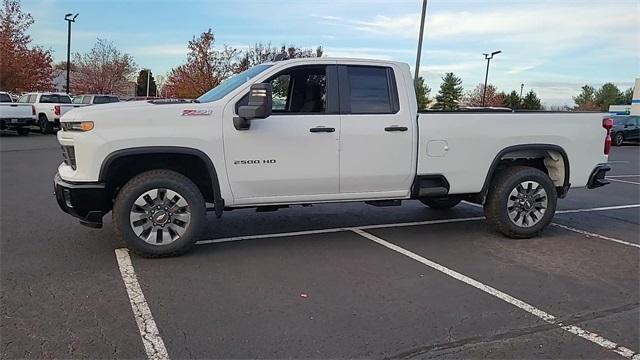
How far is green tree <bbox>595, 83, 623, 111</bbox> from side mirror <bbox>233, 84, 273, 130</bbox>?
281ft

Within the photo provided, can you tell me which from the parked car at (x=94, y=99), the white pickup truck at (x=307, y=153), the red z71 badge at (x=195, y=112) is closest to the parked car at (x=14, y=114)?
the parked car at (x=94, y=99)

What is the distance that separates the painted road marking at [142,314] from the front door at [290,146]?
4.14 ft

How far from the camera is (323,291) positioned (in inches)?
184

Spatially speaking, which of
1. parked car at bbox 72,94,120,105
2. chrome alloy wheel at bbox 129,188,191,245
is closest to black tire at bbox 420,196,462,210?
chrome alloy wheel at bbox 129,188,191,245

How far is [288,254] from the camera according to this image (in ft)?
18.9

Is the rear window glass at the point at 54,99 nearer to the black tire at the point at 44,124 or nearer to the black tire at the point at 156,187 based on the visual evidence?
the black tire at the point at 44,124

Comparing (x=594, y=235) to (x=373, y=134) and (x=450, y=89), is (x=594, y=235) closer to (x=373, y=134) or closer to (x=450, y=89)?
(x=373, y=134)

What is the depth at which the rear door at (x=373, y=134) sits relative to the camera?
588 centimetres

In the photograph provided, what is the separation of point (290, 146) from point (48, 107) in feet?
76.9

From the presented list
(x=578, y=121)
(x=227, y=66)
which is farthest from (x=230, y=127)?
(x=227, y=66)

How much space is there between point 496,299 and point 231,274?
94.0 inches

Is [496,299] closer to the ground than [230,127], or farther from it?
closer to the ground

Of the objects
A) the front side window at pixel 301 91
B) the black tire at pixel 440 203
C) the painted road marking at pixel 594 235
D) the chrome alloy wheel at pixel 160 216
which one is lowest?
the painted road marking at pixel 594 235

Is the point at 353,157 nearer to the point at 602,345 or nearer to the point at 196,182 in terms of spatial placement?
the point at 196,182
